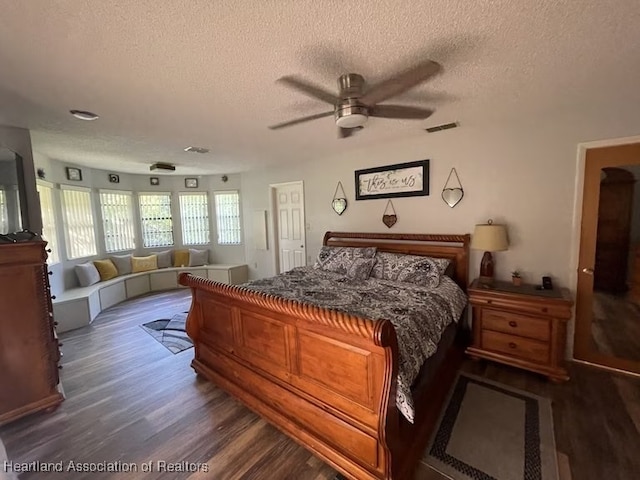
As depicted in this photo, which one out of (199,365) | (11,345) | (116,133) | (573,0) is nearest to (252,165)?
(116,133)

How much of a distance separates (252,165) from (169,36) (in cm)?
373

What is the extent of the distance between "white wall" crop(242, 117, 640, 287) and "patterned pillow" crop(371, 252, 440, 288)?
541mm

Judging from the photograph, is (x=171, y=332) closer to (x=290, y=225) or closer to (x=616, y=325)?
(x=290, y=225)

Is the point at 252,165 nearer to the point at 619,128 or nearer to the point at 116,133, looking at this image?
the point at 116,133

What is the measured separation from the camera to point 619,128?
2.43m

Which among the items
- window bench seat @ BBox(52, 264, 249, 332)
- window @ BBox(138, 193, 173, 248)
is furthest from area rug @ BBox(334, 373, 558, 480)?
window @ BBox(138, 193, 173, 248)

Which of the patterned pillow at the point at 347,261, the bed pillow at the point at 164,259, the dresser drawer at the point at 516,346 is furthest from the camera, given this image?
the bed pillow at the point at 164,259

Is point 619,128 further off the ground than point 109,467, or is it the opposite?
point 619,128

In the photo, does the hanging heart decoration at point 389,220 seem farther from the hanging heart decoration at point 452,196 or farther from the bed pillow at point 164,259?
the bed pillow at point 164,259

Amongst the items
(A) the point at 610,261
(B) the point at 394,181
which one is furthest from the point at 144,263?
(A) the point at 610,261

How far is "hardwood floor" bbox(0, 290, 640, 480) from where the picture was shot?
1.71 metres

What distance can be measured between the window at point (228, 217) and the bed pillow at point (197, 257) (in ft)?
1.42

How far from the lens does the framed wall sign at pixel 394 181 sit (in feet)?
11.5

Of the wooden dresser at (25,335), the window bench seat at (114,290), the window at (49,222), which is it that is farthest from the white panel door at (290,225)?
the window at (49,222)
